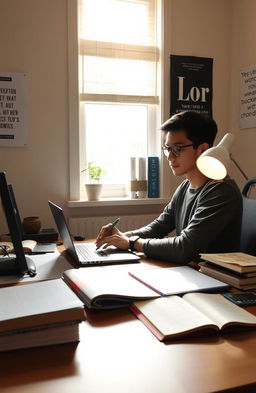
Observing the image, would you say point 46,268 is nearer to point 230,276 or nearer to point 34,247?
point 34,247

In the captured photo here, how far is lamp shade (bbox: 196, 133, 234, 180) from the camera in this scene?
1.22m

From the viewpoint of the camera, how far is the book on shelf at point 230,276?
112 cm

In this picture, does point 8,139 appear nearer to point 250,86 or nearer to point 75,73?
point 75,73

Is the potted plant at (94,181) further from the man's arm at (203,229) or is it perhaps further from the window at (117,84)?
the man's arm at (203,229)

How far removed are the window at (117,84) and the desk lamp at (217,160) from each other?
62.0 inches

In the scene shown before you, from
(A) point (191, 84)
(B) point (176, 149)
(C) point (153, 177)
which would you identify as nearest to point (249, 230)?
(B) point (176, 149)

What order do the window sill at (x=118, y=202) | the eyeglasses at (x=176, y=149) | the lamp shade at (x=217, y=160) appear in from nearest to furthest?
the lamp shade at (x=217, y=160) → the eyeglasses at (x=176, y=149) → the window sill at (x=118, y=202)

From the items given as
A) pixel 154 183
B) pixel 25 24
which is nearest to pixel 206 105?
pixel 154 183

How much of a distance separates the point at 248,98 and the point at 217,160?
178cm

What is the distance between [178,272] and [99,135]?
179 centimetres

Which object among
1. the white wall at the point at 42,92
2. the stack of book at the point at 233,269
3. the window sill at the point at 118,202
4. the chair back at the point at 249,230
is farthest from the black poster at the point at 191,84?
the stack of book at the point at 233,269

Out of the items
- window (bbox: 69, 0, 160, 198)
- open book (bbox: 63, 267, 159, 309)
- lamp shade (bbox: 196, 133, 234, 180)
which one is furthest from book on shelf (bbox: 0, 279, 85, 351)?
window (bbox: 69, 0, 160, 198)

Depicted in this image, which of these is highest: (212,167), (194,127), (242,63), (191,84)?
(242,63)

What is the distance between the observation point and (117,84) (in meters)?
2.74
